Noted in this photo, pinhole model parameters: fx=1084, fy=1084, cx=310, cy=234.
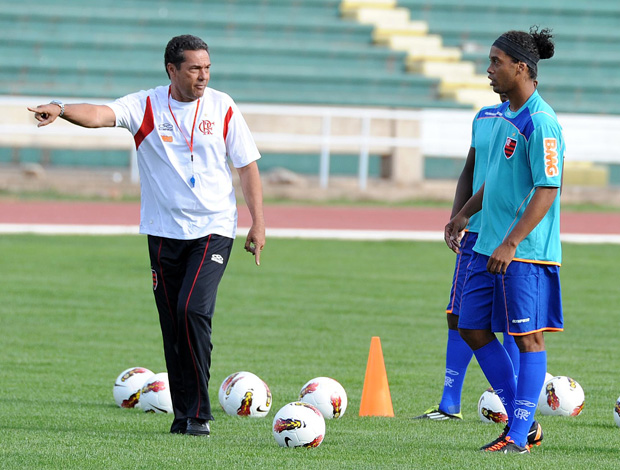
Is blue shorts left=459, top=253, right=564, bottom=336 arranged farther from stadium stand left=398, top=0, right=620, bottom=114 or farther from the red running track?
stadium stand left=398, top=0, right=620, bottom=114

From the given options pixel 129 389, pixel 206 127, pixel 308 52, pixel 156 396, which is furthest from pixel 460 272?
A: pixel 308 52

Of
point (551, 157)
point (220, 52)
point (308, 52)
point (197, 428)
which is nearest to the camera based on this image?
point (551, 157)

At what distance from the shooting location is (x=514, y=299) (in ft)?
16.7

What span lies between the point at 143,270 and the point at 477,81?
49.7 feet

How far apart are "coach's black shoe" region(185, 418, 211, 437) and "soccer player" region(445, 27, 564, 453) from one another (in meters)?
1.47

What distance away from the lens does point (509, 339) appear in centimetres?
620

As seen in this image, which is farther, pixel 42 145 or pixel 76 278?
pixel 42 145

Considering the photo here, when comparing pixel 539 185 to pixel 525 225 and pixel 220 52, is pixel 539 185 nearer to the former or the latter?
pixel 525 225

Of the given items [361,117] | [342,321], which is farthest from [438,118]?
[342,321]

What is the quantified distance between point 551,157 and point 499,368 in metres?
1.12

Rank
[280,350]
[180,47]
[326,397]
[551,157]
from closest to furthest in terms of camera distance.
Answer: [551,157] → [180,47] → [326,397] → [280,350]

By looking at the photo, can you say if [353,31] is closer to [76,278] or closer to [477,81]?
[477,81]

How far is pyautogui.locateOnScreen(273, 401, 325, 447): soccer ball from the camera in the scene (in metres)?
5.30

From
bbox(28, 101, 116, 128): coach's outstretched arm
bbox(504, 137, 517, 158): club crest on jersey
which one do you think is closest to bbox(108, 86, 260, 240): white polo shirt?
bbox(28, 101, 116, 128): coach's outstretched arm
